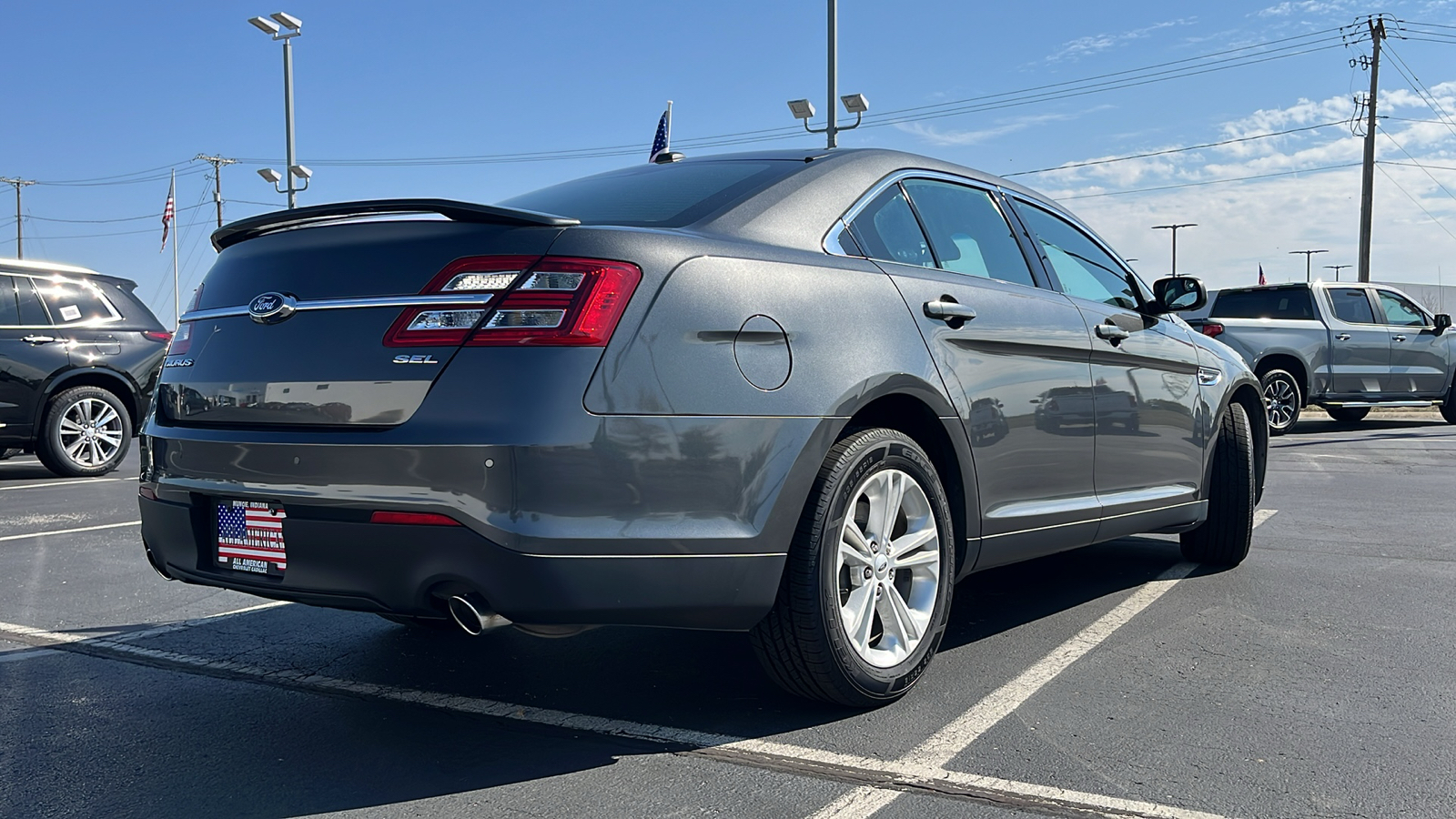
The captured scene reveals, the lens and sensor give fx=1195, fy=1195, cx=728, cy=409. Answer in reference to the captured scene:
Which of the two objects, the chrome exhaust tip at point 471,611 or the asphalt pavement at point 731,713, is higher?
the chrome exhaust tip at point 471,611

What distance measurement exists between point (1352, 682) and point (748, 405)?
6.79ft

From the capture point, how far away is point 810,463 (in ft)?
9.87

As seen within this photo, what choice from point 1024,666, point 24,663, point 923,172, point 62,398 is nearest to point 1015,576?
point 1024,666

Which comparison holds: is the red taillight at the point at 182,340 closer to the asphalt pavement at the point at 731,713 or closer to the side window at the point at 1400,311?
the asphalt pavement at the point at 731,713

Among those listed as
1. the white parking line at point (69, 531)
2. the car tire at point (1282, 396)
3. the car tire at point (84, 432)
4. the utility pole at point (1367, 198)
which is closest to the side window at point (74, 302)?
the car tire at point (84, 432)

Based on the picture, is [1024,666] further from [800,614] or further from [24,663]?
[24,663]

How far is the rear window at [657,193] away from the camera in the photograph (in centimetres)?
325

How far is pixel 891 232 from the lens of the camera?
3.62 metres

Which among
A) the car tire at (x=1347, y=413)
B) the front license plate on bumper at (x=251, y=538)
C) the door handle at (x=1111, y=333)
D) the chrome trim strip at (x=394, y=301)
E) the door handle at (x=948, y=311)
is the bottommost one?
the car tire at (x=1347, y=413)

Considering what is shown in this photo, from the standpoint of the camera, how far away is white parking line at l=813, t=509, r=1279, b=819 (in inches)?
101

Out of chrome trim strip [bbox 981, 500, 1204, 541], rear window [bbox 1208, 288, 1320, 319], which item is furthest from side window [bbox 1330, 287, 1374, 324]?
chrome trim strip [bbox 981, 500, 1204, 541]

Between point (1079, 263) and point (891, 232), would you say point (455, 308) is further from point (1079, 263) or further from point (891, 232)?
point (1079, 263)

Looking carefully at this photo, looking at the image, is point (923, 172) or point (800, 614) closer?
point (800, 614)

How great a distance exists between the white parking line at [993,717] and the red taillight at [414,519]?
1.02m
